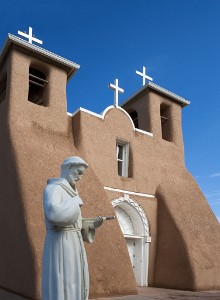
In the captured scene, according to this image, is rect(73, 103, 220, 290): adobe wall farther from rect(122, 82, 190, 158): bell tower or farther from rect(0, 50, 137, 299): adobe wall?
rect(0, 50, 137, 299): adobe wall

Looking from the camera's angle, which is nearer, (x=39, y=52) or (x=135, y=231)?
(x=39, y=52)

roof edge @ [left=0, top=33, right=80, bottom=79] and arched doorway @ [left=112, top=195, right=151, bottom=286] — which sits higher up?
roof edge @ [left=0, top=33, right=80, bottom=79]

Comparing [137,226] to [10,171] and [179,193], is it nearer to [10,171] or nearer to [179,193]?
[179,193]

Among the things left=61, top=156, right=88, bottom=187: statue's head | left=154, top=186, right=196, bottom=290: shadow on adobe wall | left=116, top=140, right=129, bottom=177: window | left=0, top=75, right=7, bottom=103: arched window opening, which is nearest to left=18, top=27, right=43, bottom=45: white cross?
left=0, top=75, right=7, bottom=103: arched window opening

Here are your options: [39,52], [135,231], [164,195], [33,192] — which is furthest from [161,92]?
[33,192]

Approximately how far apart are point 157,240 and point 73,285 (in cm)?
962

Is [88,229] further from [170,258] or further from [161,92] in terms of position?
[161,92]

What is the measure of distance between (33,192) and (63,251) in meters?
5.58

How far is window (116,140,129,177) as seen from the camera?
1284 cm

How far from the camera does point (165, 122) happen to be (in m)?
16.0

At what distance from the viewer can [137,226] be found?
1239 centimetres

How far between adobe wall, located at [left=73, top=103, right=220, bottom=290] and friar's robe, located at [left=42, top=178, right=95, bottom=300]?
7.72 m

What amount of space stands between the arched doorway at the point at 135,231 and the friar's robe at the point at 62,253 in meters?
8.45

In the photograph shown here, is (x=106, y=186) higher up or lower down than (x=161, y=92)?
lower down
